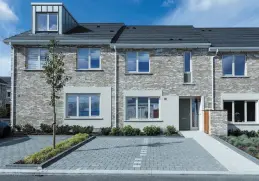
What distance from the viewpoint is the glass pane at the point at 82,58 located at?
1831 cm

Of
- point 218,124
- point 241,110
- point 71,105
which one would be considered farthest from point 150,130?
point 241,110

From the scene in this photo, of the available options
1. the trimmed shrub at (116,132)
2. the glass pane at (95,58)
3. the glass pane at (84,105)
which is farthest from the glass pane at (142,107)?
the glass pane at (95,58)

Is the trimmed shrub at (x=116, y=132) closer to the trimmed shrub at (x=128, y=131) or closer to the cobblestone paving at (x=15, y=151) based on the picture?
Answer: the trimmed shrub at (x=128, y=131)

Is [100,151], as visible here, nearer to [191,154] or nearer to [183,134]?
[191,154]

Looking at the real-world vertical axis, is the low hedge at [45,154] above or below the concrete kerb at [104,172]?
above

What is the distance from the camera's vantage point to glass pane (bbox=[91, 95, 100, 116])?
1811 cm

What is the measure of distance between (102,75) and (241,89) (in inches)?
→ 372

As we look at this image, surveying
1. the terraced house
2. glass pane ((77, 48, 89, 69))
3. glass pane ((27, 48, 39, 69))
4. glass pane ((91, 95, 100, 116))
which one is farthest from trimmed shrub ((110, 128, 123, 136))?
glass pane ((27, 48, 39, 69))

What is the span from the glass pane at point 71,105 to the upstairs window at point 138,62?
166 inches

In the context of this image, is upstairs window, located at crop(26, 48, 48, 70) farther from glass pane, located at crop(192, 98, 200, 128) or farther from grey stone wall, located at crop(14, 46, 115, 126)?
glass pane, located at crop(192, 98, 200, 128)

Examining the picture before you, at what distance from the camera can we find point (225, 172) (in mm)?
7930

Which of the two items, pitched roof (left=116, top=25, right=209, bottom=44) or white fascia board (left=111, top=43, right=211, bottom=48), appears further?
pitched roof (left=116, top=25, right=209, bottom=44)

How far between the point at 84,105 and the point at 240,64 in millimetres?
11038

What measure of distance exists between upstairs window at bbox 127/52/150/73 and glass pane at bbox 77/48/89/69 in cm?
288
